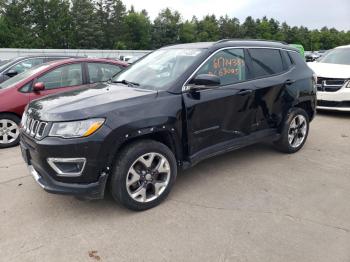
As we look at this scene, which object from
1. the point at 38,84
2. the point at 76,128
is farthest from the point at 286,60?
the point at 38,84

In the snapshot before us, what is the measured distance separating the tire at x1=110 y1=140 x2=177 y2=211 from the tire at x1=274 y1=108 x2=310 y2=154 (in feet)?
7.29

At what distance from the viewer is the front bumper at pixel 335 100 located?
7959 mm

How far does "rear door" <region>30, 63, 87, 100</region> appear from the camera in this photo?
6.29 meters

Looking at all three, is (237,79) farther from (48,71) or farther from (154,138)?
(48,71)

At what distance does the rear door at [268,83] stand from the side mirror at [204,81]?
1030 millimetres

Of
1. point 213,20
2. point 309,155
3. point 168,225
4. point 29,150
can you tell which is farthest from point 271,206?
point 213,20

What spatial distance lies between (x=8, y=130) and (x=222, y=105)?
3.89 metres

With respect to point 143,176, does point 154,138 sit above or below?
above

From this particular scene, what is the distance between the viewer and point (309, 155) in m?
5.43

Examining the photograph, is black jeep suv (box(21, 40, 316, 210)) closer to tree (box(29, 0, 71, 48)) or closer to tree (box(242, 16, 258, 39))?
tree (box(29, 0, 71, 48))

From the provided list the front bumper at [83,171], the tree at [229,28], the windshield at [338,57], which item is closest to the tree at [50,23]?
the tree at [229,28]

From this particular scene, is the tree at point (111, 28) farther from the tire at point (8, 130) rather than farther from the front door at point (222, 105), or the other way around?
the front door at point (222, 105)

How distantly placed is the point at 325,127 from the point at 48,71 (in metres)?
5.63

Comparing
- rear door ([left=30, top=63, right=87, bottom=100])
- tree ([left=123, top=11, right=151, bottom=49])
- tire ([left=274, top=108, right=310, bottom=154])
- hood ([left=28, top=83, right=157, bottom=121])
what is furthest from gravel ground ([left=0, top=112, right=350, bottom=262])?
tree ([left=123, top=11, right=151, bottom=49])
